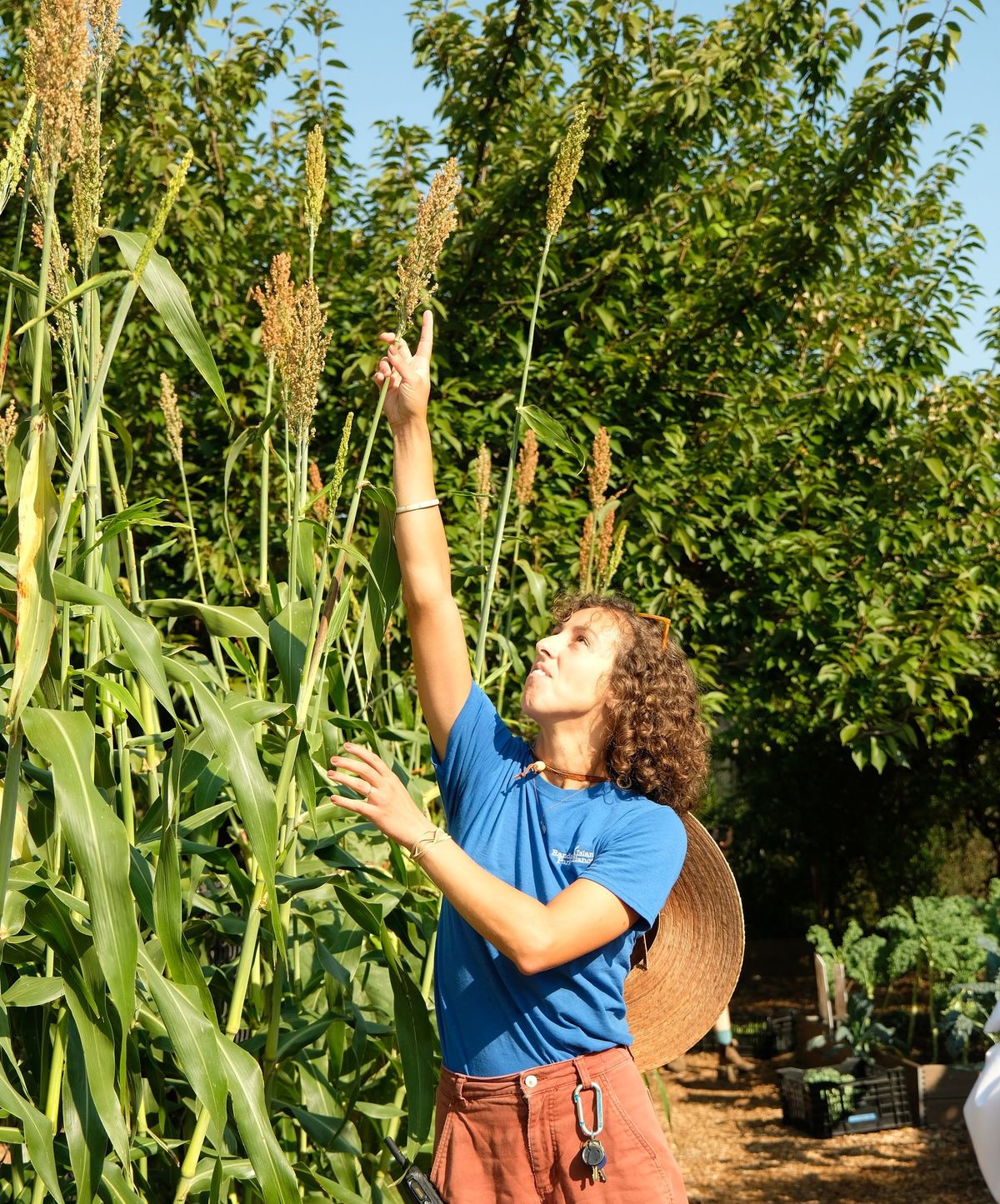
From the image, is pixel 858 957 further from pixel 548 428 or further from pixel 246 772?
pixel 246 772

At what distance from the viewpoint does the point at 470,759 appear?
182 cm

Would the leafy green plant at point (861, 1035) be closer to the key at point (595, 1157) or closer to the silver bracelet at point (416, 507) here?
the key at point (595, 1157)

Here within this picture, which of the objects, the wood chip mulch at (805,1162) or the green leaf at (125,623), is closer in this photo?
the green leaf at (125,623)

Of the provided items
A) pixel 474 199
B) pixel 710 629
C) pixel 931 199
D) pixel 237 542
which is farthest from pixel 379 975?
pixel 931 199

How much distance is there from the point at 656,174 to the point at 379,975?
9.78 ft

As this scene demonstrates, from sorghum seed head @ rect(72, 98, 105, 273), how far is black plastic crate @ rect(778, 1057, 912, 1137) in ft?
15.1

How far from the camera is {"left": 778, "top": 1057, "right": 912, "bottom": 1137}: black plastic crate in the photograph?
502cm

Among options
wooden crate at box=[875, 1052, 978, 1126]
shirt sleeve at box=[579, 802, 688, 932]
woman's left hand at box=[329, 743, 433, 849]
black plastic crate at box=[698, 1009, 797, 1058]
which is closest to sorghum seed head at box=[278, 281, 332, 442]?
woman's left hand at box=[329, 743, 433, 849]

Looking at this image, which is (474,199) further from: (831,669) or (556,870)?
(556,870)

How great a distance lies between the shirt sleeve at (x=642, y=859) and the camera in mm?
1615

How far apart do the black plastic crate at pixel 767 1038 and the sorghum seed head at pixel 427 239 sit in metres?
5.57

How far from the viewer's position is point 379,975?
2.34 meters

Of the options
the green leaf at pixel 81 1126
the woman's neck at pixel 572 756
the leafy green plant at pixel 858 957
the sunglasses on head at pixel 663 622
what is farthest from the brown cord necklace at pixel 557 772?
the leafy green plant at pixel 858 957

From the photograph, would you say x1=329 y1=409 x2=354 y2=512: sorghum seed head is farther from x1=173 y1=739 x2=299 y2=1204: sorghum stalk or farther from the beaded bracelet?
the beaded bracelet
